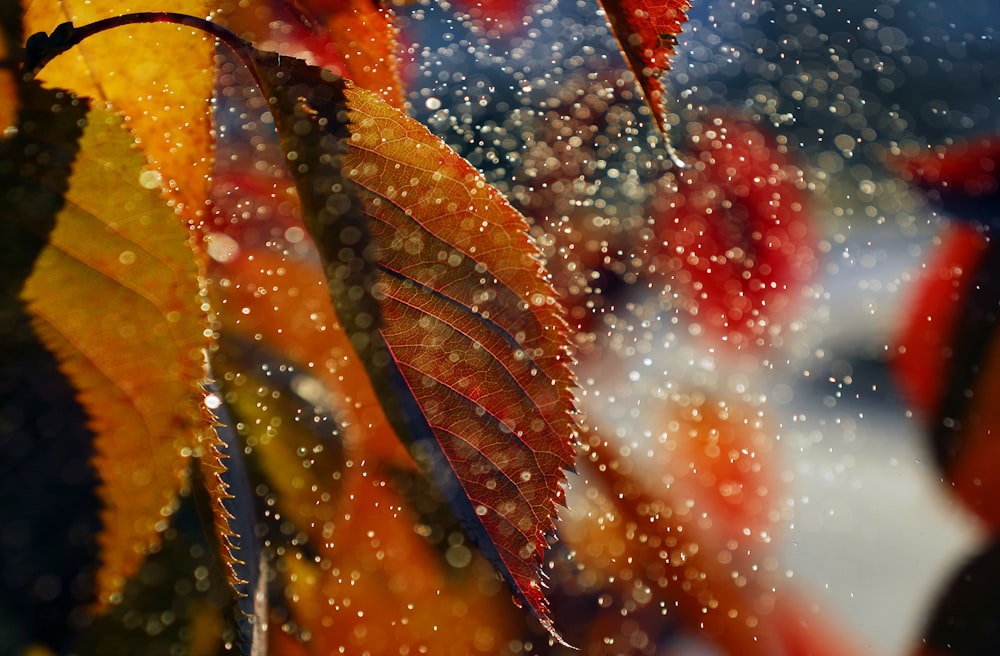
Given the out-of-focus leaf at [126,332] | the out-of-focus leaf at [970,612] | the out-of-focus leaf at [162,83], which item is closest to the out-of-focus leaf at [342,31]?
the out-of-focus leaf at [162,83]

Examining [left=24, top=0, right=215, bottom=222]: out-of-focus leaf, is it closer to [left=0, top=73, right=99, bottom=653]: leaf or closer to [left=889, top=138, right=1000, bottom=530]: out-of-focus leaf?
[left=0, top=73, right=99, bottom=653]: leaf

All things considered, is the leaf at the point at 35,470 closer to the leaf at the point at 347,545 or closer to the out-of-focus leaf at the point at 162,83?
the out-of-focus leaf at the point at 162,83

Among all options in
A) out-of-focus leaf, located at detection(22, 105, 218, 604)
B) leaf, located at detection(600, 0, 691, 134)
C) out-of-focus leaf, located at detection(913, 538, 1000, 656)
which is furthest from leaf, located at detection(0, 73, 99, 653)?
out-of-focus leaf, located at detection(913, 538, 1000, 656)

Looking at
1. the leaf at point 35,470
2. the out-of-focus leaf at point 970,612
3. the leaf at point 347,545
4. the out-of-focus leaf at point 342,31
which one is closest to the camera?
the leaf at point 35,470

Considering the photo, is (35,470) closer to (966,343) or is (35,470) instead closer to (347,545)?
(347,545)

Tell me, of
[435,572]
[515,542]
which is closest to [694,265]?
[435,572]

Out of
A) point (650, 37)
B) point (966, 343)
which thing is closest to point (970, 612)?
point (966, 343)

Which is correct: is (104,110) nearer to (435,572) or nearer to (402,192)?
(402,192)
